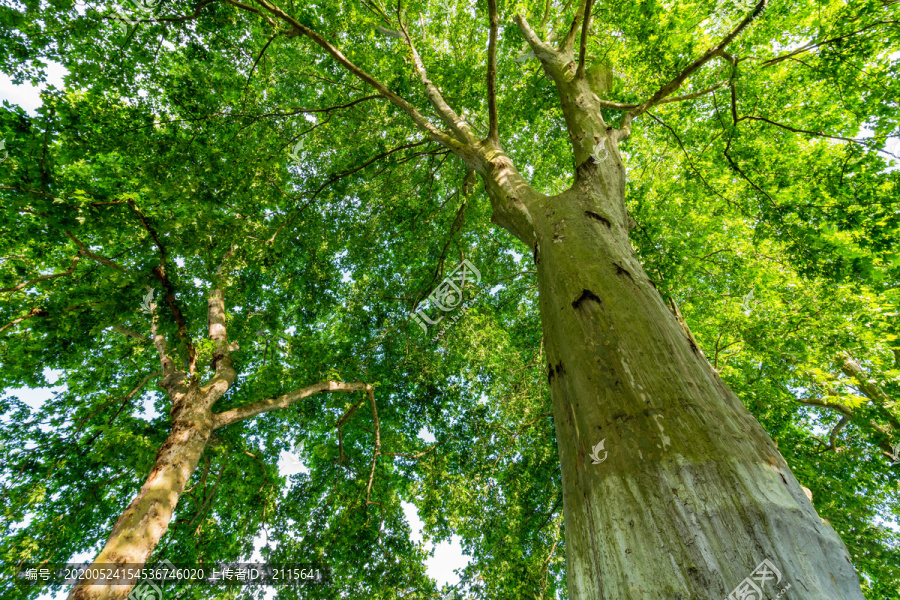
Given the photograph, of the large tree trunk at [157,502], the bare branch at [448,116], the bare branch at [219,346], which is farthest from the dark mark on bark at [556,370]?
the bare branch at [219,346]

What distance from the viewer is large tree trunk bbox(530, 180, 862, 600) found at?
38.6 inches

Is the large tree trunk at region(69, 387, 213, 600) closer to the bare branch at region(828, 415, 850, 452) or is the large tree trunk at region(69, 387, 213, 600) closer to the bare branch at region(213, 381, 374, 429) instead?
the bare branch at region(213, 381, 374, 429)

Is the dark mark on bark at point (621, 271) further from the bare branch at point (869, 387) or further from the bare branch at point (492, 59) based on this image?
the bare branch at point (869, 387)

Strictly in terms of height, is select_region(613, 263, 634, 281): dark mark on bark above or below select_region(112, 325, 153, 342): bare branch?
below

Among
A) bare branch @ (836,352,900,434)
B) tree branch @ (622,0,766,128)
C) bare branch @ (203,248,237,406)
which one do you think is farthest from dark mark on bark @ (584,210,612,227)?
bare branch @ (836,352,900,434)

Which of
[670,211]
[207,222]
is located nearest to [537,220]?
[207,222]

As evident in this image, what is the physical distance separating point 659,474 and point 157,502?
580 cm

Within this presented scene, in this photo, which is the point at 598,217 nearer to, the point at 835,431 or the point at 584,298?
the point at 584,298

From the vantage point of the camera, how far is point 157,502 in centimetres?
433

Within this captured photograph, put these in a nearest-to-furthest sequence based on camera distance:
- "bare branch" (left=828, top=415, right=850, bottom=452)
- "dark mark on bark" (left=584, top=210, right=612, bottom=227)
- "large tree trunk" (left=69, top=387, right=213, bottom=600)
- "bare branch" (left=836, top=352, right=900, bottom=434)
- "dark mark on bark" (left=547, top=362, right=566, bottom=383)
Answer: "dark mark on bark" (left=547, top=362, right=566, bottom=383)
"dark mark on bark" (left=584, top=210, right=612, bottom=227)
"large tree trunk" (left=69, top=387, right=213, bottom=600)
"bare branch" (left=836, top=352, right=900, bottom=434)
"bare branch" (left=828, top=415, right=850, bottom=452)

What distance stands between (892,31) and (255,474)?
40.7 feet

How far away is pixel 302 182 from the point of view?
7867mm

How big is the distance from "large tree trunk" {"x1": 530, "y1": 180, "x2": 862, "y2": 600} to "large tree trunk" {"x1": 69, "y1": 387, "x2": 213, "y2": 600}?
17.1 ft

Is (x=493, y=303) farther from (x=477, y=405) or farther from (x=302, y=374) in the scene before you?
(x=302, y=374)
